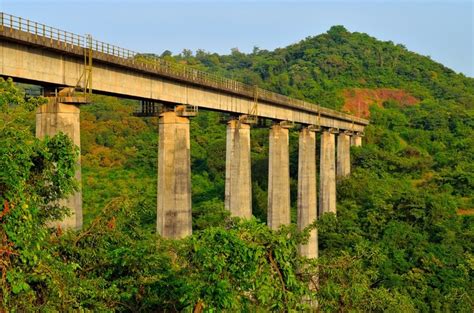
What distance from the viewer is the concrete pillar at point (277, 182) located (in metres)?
43.4

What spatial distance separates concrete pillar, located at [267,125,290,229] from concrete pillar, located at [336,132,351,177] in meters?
23.0

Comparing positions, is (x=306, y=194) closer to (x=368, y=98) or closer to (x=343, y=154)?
(x=343, y=154)

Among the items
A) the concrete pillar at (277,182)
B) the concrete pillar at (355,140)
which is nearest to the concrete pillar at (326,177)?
the concrete pillar at (277,182)

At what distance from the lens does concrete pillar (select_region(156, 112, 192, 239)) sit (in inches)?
1160

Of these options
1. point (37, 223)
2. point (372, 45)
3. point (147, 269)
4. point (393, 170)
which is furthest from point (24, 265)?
point (372, 45)

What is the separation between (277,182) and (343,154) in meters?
25.4

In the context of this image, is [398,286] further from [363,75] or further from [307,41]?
[307,41]

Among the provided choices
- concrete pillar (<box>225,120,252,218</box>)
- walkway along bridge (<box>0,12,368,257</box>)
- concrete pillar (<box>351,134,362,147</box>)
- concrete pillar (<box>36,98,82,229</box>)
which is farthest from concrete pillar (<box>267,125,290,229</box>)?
concrete pillar (<box>351,134,362,147</box>)

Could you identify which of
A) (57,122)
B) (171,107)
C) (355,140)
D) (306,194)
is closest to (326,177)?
(306,194)

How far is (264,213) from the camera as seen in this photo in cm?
6209

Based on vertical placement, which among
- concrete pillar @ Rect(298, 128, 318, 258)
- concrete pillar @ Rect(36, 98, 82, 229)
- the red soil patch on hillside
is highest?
the red soil patch on hillside

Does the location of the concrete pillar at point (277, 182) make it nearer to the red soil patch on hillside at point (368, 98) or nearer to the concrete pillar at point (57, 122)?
the concrete pillar at point (57, 122)

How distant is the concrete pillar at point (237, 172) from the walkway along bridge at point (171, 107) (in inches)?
2.4

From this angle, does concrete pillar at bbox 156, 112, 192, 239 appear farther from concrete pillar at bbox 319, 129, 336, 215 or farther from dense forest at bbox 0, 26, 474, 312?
concrete pillar at bbox 319, 129, 336, 215
